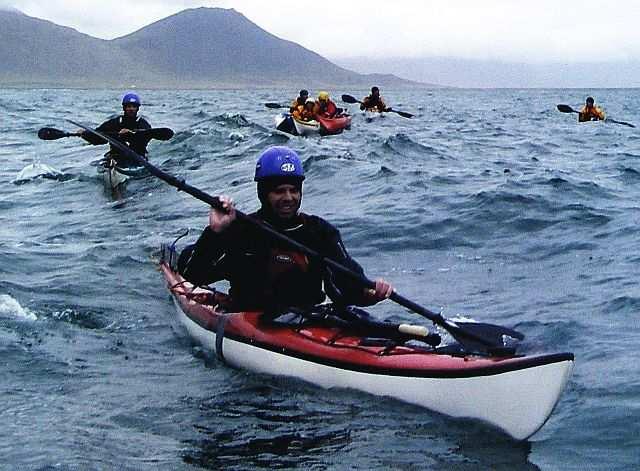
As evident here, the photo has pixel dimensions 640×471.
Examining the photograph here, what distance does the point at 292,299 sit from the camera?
22.4ft

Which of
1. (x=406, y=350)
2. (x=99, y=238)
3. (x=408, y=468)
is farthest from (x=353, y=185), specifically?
(x=408, y=468)

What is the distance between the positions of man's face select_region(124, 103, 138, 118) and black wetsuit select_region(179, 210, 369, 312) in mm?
9946

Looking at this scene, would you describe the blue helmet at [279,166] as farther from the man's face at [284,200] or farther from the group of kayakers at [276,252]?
the man's face at [284,200]

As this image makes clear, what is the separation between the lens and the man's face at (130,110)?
1620 cm

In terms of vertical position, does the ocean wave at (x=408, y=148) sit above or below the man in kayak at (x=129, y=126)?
below

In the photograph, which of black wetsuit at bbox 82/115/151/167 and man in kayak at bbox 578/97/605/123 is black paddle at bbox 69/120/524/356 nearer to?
black wetsuit at bbox 82/115/151/167

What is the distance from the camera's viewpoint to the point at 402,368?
5855 mm

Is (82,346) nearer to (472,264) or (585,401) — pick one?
(585,401)

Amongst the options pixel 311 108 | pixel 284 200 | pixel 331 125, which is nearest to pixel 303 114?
pixel 311 108

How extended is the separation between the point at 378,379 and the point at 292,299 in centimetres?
114

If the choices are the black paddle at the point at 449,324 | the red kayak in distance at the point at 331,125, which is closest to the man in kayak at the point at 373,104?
the red kayak in distance at the point at 331,125

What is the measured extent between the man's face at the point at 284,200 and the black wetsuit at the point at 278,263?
0.38ft

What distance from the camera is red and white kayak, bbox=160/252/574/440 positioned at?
5.26 m

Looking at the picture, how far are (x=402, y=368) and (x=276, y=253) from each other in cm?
139
